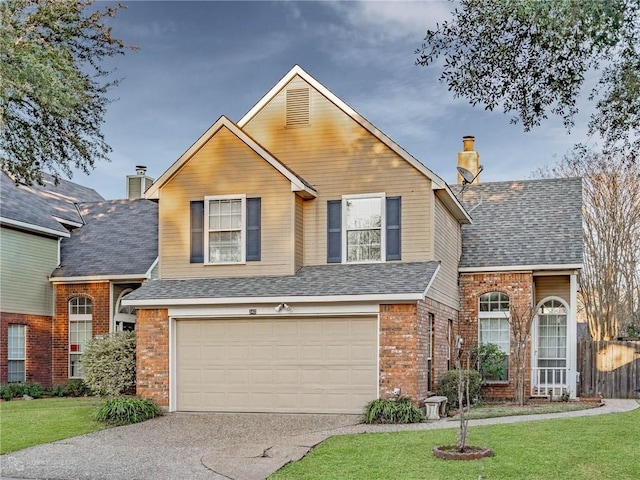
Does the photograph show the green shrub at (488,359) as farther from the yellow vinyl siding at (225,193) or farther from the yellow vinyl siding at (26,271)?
the yellow vinyl siding at (26,271)

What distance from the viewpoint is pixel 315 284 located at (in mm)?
17109

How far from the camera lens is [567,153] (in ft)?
116

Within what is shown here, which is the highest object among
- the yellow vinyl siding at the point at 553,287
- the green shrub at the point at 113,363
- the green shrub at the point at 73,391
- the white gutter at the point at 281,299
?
the yellow vinyl siding at the point at 553,287

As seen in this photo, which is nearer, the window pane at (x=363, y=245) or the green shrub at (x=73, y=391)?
the window pane at (x=363, y=245)

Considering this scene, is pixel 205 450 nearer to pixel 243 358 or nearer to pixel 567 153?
pixel 243 358

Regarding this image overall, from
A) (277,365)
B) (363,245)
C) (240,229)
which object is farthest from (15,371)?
(363,245)

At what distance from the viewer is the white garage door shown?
1656cm

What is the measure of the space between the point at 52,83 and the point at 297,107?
791 centimetres

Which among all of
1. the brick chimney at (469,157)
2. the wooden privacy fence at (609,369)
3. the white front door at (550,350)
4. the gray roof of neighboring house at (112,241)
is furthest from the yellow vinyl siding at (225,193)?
the brick chimney at (469,157)

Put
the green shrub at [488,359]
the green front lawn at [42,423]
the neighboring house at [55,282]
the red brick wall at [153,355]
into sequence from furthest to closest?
the neighboring house at [55,282], the green shrub at [488,359], the red brick wall at [153,355], the green front lawn at [42,423]

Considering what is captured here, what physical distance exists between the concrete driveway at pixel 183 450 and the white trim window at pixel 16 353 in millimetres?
8757

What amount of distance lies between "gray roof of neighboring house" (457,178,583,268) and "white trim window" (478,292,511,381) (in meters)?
1.03

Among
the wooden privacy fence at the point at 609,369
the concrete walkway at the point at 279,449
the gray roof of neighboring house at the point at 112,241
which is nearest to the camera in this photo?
the concrete walkway at the point at 279,449

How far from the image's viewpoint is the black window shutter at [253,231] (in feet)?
59.9
